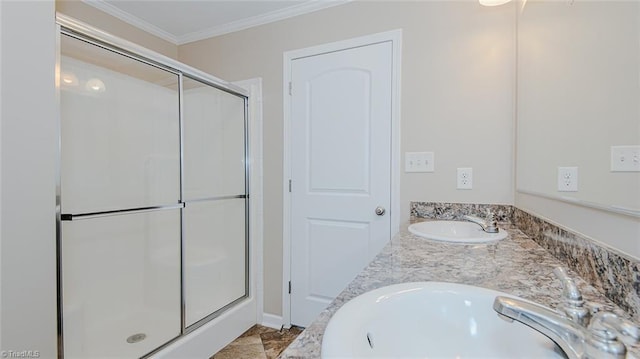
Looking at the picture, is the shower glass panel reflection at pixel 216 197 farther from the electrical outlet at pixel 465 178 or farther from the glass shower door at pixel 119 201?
the electrical outlet at pixel 465 178

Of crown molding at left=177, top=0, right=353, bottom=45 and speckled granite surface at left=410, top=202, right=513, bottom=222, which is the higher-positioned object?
crown molding at left=177, top=0, right=353, bottom=45

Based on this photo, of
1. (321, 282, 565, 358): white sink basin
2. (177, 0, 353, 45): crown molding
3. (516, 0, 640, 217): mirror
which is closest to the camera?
(321, 282, 565, 358): white sink basin

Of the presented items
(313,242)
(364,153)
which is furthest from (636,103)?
(313,242)

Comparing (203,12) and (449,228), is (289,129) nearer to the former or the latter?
(203,12)

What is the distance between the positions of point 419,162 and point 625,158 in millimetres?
1174

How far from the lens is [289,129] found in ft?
7.27

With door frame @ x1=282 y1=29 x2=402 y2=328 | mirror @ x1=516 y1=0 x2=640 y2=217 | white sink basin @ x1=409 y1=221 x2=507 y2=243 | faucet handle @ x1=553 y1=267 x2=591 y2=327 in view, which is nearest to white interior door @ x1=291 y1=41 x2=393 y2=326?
door frame @ x1=282 y1=29 x2=402 y2=328

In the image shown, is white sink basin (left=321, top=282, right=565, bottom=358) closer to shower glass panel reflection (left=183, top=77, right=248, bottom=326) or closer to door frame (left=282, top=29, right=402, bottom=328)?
door frame (left=282, top=29, right=402, bottom=328)

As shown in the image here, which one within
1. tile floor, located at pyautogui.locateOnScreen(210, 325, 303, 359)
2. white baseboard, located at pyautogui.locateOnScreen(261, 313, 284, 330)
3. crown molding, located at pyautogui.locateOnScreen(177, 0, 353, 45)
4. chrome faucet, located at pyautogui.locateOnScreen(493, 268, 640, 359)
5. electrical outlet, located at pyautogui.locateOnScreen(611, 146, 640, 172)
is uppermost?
crown molding, located at pyautogui.locateOnScreen(177, 0, 353, 45)

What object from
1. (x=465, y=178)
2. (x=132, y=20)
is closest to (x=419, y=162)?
(x=465, y=178)

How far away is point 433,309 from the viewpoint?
667mm

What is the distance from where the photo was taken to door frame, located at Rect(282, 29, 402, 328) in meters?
1.90

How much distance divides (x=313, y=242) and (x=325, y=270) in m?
0.22

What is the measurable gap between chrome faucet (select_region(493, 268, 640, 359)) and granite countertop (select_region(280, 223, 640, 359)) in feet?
0.24
